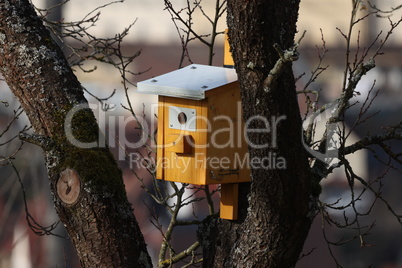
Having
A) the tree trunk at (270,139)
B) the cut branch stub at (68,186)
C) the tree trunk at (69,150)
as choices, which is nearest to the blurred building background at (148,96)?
the tree trunk at (69,150)

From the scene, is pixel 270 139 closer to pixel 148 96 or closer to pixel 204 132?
pixel 204 132

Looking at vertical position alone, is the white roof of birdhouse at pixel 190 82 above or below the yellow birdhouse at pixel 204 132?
above

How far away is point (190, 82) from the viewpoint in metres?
2.80

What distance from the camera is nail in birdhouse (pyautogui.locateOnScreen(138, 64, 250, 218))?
274cm

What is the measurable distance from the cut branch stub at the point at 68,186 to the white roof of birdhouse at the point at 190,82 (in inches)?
18.7

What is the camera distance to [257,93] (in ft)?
7.39

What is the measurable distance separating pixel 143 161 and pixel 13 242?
3876 mm

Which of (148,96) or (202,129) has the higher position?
(148,96)

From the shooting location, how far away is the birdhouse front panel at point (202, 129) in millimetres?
2744

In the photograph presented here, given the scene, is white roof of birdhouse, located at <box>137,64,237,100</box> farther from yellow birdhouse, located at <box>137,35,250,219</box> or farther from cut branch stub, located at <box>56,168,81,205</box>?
cut branch stub, located at <box>56,168,81,205</box>

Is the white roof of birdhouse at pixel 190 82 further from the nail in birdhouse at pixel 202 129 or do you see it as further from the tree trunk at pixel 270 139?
the tree trunk at pixel 270 139

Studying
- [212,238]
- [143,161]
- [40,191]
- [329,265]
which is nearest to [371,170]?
[329,265]

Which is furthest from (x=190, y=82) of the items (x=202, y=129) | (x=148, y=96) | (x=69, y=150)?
(x=148, y=96)

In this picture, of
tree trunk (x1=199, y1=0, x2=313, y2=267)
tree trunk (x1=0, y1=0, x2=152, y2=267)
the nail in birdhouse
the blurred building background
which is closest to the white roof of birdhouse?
the nail in birdhouse
